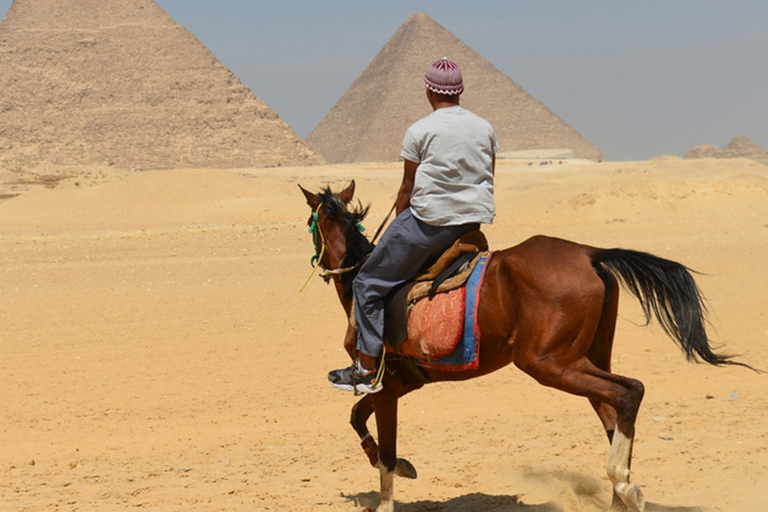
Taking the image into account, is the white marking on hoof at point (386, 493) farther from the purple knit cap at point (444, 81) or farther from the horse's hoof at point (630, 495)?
the purple knit cap at point (444, 81)

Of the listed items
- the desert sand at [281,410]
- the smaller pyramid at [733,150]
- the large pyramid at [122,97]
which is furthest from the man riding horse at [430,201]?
the large pyramid at [122,97]

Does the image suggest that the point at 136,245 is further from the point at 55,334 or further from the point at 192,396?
the point at 192,396

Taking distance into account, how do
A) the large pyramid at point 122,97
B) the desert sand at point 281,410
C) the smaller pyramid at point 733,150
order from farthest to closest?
the large pyramid at point 122,97, the smaller pyramid at point 733,150, the desert sand at point 281,410

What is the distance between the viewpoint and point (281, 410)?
7.18 metres

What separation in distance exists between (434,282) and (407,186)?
1.61 feet

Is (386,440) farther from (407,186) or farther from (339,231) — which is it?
(407,186)

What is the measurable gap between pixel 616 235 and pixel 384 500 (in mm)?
A: 14640

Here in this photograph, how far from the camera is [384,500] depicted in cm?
477

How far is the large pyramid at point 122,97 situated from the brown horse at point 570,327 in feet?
466

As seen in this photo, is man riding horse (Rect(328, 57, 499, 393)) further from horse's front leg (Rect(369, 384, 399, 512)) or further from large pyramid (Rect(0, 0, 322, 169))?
large pyramid (Rect(0, 0, 322, 169))

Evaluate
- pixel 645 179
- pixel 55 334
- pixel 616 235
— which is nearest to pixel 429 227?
pixel 55 334

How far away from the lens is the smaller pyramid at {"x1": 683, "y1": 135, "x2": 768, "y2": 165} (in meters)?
106

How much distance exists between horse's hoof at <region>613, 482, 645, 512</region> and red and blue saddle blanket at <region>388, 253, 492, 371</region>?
33.9 inches

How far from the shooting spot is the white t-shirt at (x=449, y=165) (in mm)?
4379
